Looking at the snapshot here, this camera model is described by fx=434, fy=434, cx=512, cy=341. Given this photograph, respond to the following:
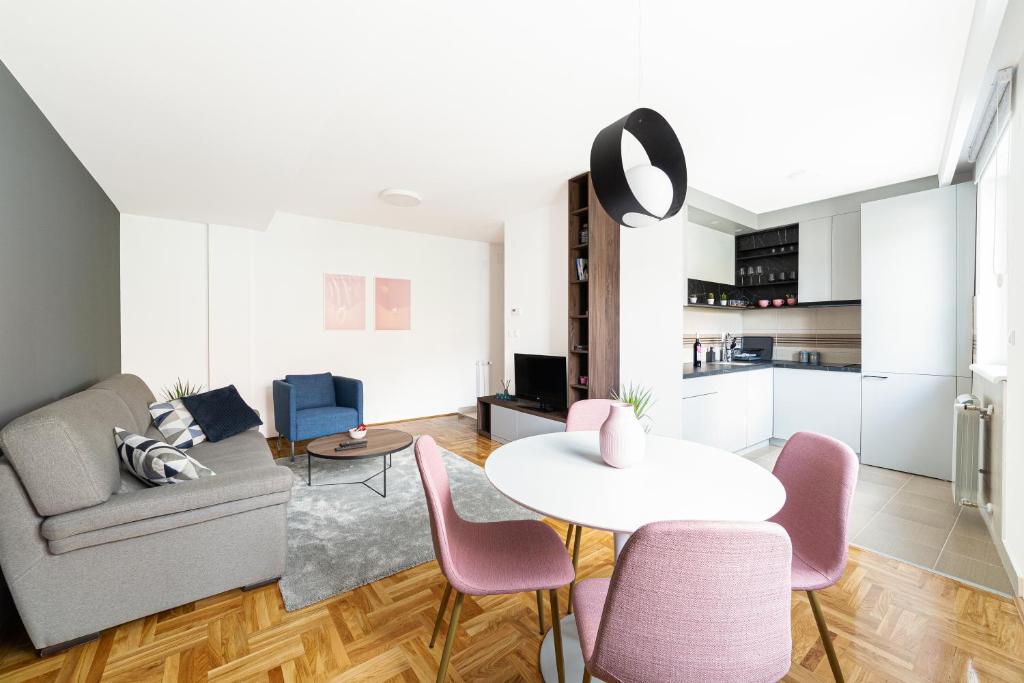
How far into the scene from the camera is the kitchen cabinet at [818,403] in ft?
12.7

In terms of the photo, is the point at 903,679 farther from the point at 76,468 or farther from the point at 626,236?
the point at 76,468

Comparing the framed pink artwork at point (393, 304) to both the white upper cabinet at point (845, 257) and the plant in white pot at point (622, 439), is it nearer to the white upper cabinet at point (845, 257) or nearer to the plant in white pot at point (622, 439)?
the plant in white pot at point (622, 439)

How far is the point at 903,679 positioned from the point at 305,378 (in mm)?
4854

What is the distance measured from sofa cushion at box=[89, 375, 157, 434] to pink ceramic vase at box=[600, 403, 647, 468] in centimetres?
263

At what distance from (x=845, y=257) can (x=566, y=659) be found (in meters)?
4.46

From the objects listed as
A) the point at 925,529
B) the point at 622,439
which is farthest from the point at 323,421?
the point at 925,529

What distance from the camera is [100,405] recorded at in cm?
225

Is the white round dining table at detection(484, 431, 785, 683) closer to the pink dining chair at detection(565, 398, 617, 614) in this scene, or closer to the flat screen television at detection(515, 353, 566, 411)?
the pink dining chair at detection(565, 398, 617, 614)

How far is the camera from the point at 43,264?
7.82 ft

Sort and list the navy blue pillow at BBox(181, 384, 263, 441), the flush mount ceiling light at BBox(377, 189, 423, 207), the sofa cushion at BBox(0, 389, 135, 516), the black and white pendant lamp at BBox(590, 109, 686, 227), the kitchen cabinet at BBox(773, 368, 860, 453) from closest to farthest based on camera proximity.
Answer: the black and white pendant lamp at BBox(590, 109, 686, 227) → the sofa cushion at BBox(0, 389, 135, 516) → the navy blue pillow at BBox(181, 384, 263, 441) → the kitchen cabinet at BBox(773, 368, 860, 453) → the flush mount ceiling light at BBox(377, 189, 423, 207)

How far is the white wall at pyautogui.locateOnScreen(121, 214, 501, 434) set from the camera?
444 cm

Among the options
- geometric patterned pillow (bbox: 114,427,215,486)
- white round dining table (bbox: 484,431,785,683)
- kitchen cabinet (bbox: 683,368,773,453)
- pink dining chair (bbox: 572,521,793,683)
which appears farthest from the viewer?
kitchen cabinet (bbox: 683,368,773,453)

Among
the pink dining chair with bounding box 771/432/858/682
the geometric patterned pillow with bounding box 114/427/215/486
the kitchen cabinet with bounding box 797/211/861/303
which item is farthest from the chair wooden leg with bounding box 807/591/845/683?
the kitchen cabinet with bounding box 797/211/861/303

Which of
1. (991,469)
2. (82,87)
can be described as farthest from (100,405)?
(991,469)
